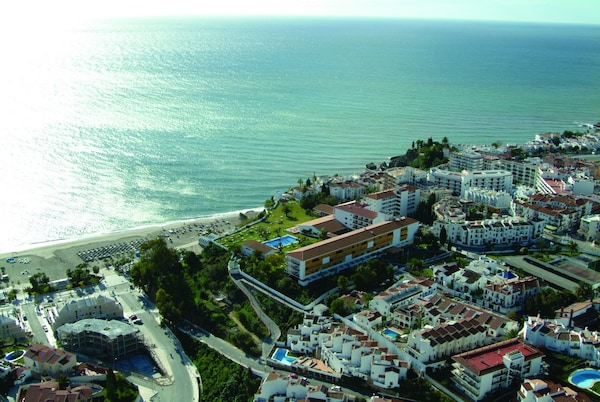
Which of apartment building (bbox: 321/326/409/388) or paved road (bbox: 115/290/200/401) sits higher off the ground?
apartment building (bbox: 321/326/409/388)

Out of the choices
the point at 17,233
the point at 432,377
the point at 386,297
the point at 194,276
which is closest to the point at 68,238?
the point at 17,233

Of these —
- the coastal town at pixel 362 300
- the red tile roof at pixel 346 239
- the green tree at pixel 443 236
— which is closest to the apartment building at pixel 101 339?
the coastal town at pixel 362 300

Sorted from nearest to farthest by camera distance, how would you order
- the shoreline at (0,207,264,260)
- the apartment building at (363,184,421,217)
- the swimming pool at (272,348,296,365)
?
1. the swimming pool at (272,348,296,365)
2. the shoreline at (0,207,264,260)
3. the apartment building at (363,184,421,217)

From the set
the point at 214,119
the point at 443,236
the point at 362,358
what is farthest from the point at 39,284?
the point at 214,119

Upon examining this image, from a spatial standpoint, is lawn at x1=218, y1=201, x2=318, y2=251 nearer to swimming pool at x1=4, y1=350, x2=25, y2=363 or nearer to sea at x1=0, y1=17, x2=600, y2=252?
sea at x1=0, y1=17, x2=600, y2=252

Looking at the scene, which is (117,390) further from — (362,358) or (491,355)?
(491,355)

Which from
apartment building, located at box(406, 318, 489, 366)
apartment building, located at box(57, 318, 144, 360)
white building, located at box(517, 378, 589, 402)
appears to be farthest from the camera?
apartment building, located at box(57, 318, 144, 360)

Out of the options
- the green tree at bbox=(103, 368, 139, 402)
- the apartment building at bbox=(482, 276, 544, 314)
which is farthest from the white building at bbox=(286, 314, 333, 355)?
the apartment building at bbox=(482, 276, 544, 314)
